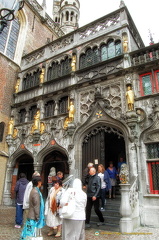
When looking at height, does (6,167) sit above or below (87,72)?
below

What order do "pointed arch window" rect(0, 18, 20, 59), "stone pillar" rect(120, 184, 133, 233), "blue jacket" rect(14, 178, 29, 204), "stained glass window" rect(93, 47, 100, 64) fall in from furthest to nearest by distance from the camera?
1. "pointed arch window" rect(0, 18, 20, 59)
2. "stained glass window" rect(93, 47, 100, 64)
3. "blue jacket" rect(14, 178, 29, 204)
4. "stone pillar" rect(120, 184, 133, 233)

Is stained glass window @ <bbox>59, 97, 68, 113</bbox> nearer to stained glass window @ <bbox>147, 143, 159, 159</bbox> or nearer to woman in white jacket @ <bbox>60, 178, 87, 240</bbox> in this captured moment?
stained glass window @ <bbox>147, 143, 159, 159</bbox>

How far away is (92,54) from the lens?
523 inches

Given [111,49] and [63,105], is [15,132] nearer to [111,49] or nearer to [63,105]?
[63,105]

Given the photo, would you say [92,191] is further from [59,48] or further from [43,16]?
[43,16]

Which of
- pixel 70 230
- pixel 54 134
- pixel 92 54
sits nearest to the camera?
pixel 70 230

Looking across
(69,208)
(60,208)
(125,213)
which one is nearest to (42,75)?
(125,213)

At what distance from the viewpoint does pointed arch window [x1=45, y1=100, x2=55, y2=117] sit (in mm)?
13633

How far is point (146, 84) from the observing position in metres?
10.4

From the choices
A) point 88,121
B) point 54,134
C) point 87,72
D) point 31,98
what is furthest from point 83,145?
point 31,98

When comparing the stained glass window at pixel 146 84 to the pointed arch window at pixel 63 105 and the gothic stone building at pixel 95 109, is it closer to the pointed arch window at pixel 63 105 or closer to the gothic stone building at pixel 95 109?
the gothic stone building at pixel 95 109

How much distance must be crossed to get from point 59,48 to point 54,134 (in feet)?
24.1

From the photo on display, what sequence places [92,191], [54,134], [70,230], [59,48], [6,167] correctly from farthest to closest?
1. [59,48]
2. [6,167]
3. [54,134]
4. [92,191]
5. [70,230]

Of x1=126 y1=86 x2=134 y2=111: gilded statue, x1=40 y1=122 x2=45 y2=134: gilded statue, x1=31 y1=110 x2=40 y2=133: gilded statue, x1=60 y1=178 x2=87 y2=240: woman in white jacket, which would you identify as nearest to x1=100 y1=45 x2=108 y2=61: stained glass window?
x1=126 y1=86 x2=134 y2=111: gilded statue
